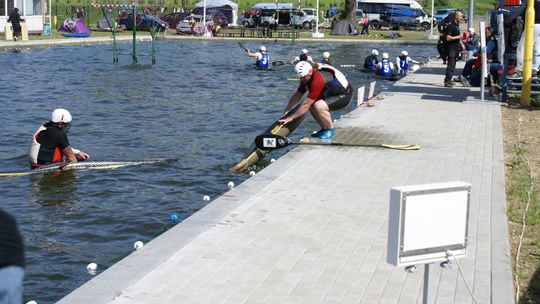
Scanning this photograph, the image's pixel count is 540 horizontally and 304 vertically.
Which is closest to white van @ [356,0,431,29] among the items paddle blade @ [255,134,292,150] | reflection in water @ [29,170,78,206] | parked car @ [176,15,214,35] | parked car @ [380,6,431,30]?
parked car @ [380,6,431,30]

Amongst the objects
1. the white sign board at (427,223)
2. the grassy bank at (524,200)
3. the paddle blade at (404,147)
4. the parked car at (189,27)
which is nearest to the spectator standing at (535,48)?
the grassy bank at (524,200)

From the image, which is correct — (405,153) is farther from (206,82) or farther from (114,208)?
(206,82)

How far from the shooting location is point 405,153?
13102 millimetres

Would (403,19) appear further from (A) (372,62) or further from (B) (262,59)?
(A) (372,62)

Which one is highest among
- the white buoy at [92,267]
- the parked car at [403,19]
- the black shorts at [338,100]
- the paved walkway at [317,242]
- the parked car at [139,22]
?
the parked car at [403,19]

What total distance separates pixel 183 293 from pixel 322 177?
496 centimetres

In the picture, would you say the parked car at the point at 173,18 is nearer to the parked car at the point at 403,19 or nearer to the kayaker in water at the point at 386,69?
the parked car at the point at 403,19

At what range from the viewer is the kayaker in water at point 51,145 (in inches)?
518

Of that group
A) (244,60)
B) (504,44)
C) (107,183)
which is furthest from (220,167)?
(244,60)

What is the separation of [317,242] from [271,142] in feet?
20.1

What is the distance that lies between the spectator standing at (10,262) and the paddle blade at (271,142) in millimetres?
11707

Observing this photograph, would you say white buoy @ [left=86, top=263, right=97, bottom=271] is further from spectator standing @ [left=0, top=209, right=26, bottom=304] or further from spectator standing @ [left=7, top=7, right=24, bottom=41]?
spectator standing @ [left=7, top=7, right=24, bottom=41]

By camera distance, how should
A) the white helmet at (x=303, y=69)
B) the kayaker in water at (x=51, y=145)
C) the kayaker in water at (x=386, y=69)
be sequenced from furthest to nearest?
the kayaker in water at (x=386, y=69) < the white helmet at (x=303, y=69) < the kayaker in water at (x=51, y=145)

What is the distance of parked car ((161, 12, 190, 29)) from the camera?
212 ft
